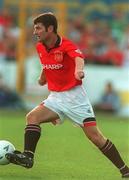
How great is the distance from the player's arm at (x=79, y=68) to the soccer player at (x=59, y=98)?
0.19 m

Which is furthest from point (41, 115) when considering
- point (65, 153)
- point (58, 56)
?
point (65, 153)

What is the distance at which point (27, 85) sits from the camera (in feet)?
88.2

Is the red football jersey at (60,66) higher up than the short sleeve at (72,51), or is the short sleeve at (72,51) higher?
the short sleeve at (72,51)

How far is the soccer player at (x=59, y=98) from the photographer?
34.6ft

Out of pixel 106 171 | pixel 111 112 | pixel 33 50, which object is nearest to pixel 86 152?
pixel 106 171

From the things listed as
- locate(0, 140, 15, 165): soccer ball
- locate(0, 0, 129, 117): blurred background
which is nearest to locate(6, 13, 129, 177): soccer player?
locate(0, 140, 15, 165): soccer ball

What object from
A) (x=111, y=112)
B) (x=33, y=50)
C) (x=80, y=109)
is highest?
(x=80, y=109)

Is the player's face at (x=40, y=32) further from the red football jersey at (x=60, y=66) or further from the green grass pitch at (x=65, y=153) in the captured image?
the green grass pitch at (x=65, y=153)

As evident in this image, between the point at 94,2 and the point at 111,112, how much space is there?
15.5ft

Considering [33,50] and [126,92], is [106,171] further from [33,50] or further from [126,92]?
[33,50]

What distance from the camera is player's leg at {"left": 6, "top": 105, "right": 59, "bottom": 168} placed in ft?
34.1

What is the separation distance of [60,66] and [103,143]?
1.17 m

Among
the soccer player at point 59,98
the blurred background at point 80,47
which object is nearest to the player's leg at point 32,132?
the soccer player at point 59,98

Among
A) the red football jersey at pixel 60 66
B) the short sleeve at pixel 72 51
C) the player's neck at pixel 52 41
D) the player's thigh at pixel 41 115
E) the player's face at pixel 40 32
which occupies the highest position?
the player's face at pixel 40 32
